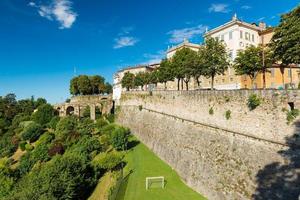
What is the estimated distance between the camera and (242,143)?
19438 mm

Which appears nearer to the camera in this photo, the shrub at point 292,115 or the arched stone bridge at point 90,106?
the shrub at point 292,115

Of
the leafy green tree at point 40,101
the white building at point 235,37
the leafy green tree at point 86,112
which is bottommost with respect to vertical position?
the leafy green tree at point 86,112

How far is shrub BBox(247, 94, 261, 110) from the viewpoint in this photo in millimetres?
18462

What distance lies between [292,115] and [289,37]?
870cm

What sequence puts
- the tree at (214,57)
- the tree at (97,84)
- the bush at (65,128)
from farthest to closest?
the tree at (97,84) < the bush at (65,128) < the tree at (214,57)

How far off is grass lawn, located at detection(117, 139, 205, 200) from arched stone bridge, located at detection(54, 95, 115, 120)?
108ft

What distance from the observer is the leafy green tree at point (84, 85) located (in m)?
85.2

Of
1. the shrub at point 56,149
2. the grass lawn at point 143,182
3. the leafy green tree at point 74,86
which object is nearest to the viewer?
the grass lawn at point 143,182

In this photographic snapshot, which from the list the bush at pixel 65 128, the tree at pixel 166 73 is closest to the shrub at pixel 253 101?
the tree at pixel 166 73

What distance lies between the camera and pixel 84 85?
85.4 metres

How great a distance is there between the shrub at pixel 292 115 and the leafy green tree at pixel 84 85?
2944 inches

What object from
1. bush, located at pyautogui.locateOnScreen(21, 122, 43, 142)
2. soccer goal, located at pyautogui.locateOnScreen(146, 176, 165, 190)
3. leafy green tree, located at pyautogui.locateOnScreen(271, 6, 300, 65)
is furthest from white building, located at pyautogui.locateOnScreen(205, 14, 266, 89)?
bush, located at pyautogui.locateOnScreen(21, 122, 43, 142)

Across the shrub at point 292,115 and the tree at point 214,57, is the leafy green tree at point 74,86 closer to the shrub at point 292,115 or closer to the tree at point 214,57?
the tree at point 214,57

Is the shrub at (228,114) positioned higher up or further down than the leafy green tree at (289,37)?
further down
